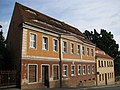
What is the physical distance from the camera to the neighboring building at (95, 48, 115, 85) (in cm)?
4562

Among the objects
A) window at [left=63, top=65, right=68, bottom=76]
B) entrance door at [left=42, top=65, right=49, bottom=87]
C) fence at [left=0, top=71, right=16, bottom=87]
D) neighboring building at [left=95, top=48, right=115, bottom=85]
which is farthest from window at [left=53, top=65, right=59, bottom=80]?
neighboring building at [left=95, top=48, right=115, bottom=85]

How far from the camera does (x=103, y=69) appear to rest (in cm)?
4866

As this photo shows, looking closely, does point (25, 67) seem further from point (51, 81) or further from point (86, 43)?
point (86, 43)

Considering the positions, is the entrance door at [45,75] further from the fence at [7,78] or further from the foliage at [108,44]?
the foliage at [108,44]

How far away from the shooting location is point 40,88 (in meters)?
25.3

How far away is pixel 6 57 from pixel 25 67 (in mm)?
3377

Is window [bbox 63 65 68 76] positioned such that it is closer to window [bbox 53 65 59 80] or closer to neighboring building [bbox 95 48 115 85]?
window [bbox 53 65 59 80]

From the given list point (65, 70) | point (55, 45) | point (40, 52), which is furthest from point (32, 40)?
point (65, 70)

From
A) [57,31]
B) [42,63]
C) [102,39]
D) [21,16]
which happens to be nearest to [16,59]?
[42,63]

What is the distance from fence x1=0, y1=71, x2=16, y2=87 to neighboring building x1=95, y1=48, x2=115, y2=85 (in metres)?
24.6

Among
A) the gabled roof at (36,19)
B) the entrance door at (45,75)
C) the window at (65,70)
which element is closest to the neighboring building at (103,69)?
the window at (65,70)

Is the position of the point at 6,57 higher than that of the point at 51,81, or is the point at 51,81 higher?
the point at 6,57

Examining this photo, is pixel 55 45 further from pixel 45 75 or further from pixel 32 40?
pixel 32 40

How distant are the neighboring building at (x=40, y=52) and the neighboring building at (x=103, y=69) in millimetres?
10434
